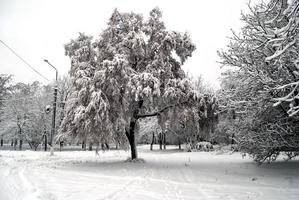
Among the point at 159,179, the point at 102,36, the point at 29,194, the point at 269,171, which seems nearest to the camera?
the point at 29,194

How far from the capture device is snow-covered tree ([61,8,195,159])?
15.0 meters

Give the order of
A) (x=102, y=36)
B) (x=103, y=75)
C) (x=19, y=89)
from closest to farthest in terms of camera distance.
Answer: (x=103, y=75) < (x=102, y=36) < (x=19, y=89)

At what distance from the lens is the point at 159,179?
11422mm

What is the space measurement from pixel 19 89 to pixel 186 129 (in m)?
40.7

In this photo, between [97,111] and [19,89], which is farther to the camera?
[19,89]

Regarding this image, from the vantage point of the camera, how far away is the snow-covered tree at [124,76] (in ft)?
49.1

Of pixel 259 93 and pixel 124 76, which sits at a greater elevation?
pixel 124 76

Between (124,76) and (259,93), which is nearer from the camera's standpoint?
(259,93)

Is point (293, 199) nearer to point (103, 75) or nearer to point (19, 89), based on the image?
point (103, 75)

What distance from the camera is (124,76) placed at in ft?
50.5

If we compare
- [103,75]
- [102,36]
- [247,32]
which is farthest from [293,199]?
[102,36]

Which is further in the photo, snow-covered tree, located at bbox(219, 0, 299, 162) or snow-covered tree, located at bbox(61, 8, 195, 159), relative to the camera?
Answer: snow-covered tree, located at bbox(61, 8, 195, 159)

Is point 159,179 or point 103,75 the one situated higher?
point 103,75

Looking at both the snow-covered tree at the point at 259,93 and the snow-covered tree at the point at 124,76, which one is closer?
the snow-covered tree at the point at 259,93
